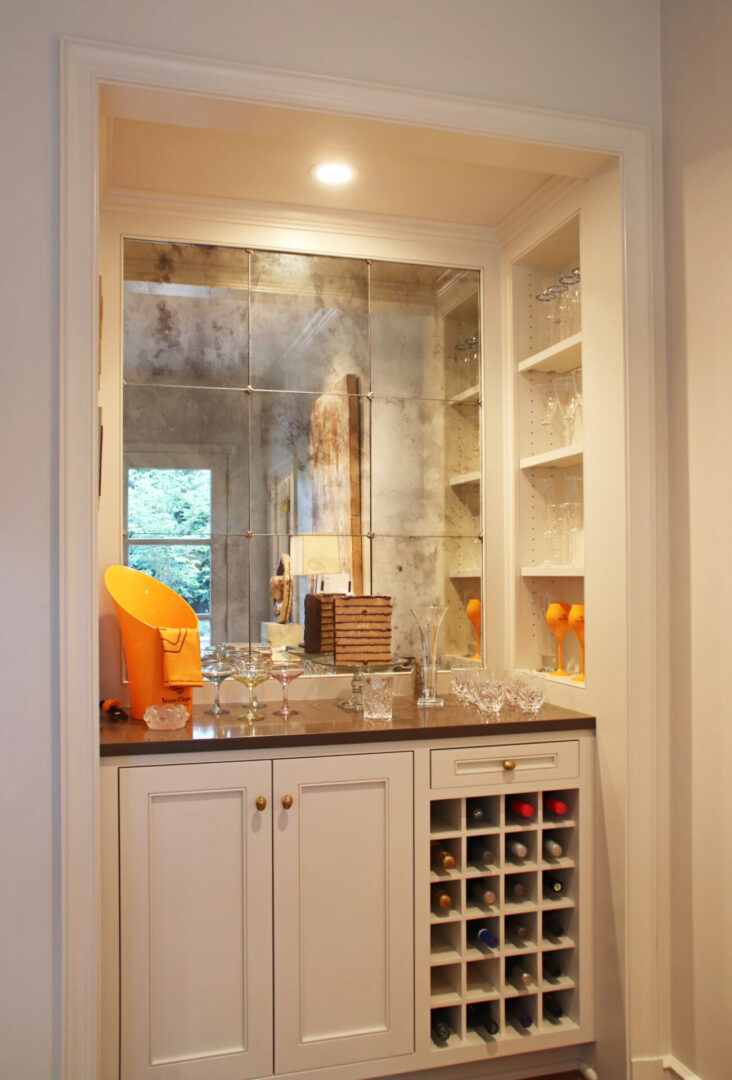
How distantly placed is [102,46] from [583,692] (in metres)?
2.03

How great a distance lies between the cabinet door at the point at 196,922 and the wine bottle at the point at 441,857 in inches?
19.0

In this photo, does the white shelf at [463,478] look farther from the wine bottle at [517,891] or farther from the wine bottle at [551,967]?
the wine bottle at [551,967]

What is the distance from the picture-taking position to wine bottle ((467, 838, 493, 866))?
2281mm

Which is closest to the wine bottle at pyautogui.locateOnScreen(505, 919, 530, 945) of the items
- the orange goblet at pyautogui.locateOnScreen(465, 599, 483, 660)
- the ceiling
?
the orange goblet at pyautogui.locateOnScreen(465, 599, 483, 660)

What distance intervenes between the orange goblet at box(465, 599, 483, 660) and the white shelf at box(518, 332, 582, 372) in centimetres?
81

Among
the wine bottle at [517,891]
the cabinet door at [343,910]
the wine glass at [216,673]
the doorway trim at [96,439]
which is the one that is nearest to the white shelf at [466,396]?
the doorway trim at [96,439]

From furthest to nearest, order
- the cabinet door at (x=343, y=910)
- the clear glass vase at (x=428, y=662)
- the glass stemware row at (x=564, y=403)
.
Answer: the glass stemware row at (x=564, y=403) < the clear glass vase at (x=428, y=662) < the cabinet door at (x=343, y=910)

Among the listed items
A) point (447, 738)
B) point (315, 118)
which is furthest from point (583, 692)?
point (315, 118)

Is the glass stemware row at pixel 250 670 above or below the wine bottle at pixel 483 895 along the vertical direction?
above

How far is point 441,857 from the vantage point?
2.27 metres

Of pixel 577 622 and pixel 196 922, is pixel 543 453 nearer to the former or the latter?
pixel 577 622

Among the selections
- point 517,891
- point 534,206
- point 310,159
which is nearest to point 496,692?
point 517,891

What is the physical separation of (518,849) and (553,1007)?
1.64ft

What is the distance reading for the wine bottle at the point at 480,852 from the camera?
2281 millimetres
